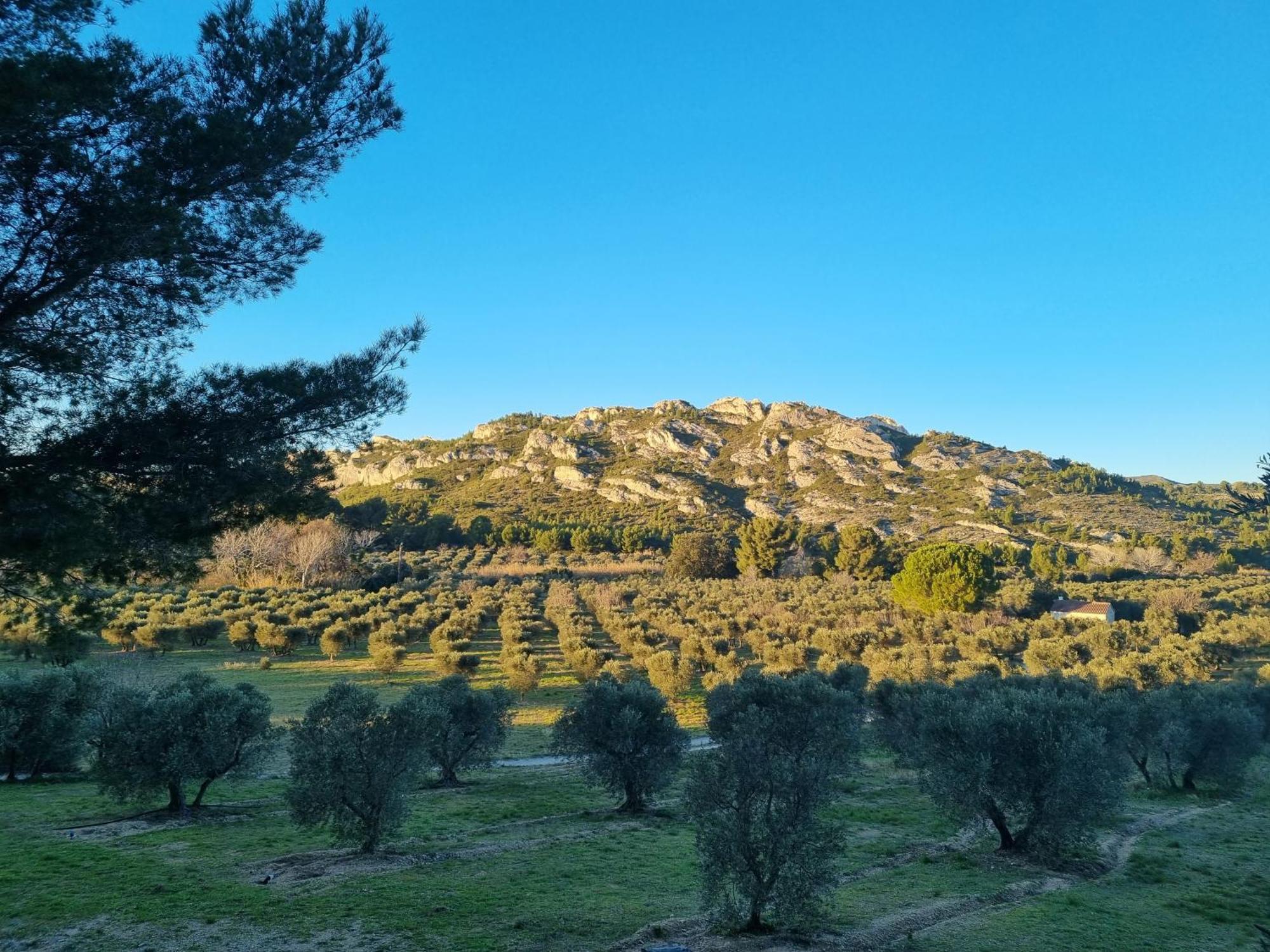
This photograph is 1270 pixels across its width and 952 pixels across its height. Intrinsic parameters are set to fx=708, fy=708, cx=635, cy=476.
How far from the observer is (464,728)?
1196 inches

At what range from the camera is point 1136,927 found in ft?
53.8

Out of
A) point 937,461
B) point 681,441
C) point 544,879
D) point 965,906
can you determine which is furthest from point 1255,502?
point 681,441

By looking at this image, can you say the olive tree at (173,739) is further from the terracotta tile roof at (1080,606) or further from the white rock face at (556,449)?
the white rock face at (556,449)

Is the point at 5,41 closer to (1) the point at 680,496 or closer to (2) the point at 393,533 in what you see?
(2) the point at 393,533

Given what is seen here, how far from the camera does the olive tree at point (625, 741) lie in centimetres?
2669

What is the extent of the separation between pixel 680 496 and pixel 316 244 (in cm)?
13833

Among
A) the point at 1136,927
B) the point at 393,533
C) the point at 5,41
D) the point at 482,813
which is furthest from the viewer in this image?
the point at 393,533

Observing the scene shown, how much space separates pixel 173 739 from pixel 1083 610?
2764 inches

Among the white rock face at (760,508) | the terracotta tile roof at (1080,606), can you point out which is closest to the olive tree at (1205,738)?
the terracotta tile roof at (1080,606)

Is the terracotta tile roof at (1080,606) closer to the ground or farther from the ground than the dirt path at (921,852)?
farther from the ground

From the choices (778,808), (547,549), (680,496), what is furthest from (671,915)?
(680,496)

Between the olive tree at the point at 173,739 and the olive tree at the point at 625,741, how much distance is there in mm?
10982

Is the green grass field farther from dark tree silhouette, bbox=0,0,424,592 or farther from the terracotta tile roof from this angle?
the terracotta tile roof

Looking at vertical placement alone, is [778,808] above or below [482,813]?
above
